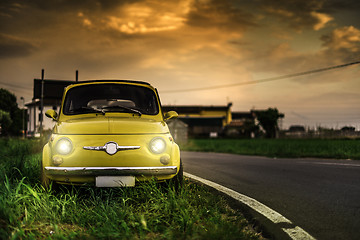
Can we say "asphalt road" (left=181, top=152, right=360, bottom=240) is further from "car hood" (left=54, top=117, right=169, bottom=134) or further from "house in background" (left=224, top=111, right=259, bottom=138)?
"house in background" (left=224, top=111, right=259, bottom=138)

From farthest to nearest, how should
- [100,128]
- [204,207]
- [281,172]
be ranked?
[281,172], [100,128], [204,207]

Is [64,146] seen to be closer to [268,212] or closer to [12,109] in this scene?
[268,212]

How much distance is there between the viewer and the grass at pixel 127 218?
3469mm

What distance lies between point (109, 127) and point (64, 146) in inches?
24.8

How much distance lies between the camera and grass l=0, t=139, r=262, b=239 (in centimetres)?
347

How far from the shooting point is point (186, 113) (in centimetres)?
8425

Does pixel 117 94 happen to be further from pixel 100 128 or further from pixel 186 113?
pixel 186 113

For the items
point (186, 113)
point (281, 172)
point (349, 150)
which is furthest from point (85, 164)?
point (186, 113)

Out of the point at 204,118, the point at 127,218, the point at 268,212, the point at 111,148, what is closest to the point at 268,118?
the point at 204,118

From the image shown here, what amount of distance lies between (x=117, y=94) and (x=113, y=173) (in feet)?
7.97

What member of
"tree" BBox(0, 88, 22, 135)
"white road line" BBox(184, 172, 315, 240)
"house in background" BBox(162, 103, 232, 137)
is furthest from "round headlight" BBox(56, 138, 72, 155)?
"tree" BBox(0, 88, 22, 135)

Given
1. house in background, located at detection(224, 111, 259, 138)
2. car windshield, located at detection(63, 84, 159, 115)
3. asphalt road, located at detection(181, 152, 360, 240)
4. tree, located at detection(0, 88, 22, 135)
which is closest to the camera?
asphalt road, located at detection(181, 152, 360, 240)

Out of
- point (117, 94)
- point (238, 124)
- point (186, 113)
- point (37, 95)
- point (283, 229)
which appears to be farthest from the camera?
point (186, 113)

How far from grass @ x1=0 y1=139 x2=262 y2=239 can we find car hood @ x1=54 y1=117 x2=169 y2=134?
76cm
